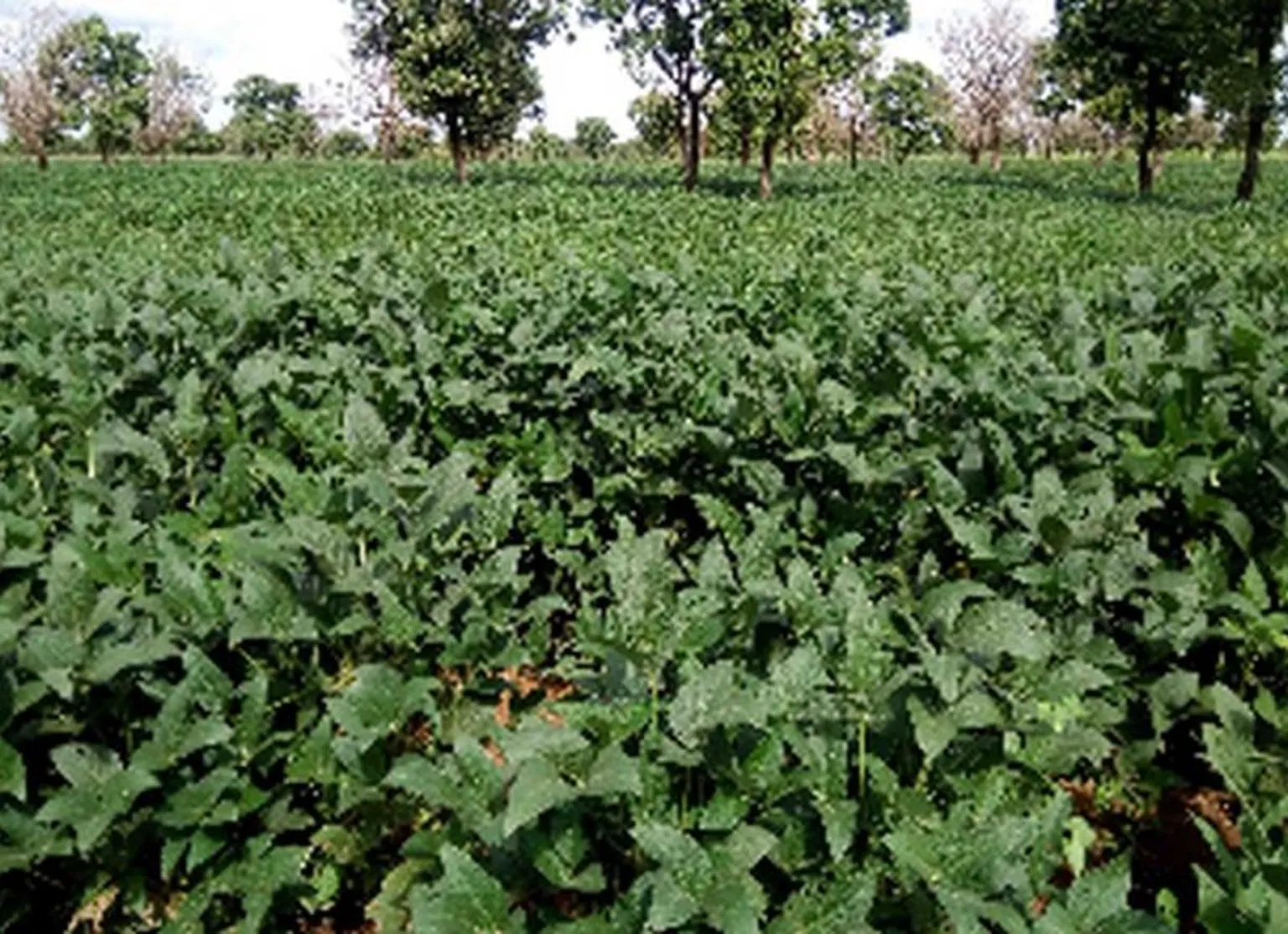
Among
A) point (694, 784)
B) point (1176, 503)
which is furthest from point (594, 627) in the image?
point (1176, 503)

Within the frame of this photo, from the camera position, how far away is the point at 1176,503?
3.47 m

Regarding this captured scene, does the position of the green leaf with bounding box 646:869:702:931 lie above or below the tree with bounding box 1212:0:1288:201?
below

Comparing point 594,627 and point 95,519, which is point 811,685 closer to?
point 594,627

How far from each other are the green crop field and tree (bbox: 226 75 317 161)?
78.8 metres

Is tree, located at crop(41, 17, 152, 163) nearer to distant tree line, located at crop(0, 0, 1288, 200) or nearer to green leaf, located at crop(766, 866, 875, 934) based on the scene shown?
distant tree line, located at crop(0, 0, 1288, 200)

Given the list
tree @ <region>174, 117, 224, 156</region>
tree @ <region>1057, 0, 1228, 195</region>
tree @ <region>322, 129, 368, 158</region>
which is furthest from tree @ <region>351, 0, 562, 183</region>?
tree @ <region>322, 129, 368, 158</region>

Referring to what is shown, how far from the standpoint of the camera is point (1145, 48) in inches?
1326

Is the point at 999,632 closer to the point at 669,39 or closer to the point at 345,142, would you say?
the point at 669,39

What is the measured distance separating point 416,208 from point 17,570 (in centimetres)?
2584

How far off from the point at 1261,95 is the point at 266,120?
425 feet

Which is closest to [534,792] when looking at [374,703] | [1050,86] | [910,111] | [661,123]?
[374,703]

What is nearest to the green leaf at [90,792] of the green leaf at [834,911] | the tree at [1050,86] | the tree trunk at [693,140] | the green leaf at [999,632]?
the green leaf at [834,911]

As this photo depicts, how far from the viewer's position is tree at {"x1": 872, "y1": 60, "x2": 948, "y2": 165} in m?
77.5

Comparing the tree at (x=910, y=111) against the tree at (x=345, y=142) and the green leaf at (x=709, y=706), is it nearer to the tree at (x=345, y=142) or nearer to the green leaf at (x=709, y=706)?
the tree at (x=345, y=142)
